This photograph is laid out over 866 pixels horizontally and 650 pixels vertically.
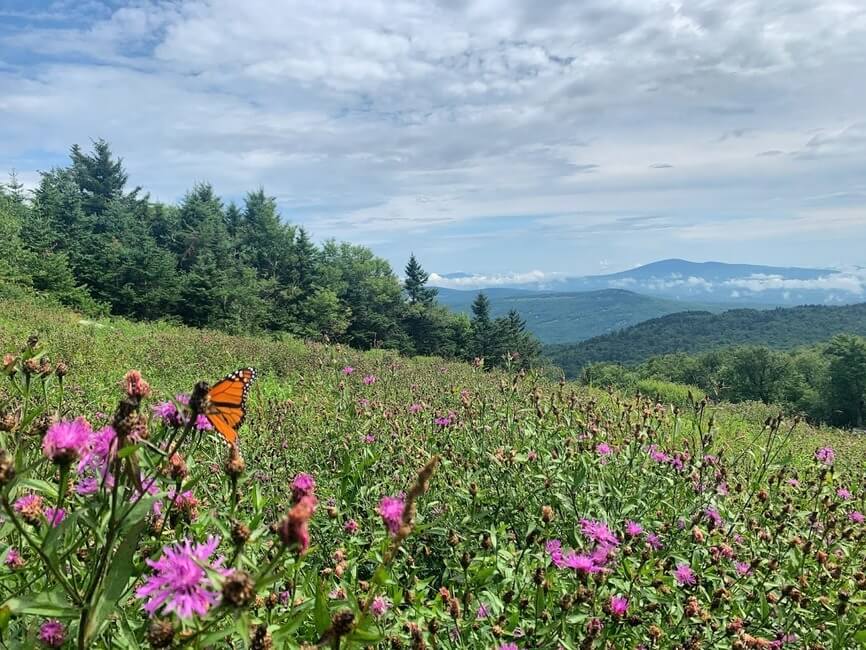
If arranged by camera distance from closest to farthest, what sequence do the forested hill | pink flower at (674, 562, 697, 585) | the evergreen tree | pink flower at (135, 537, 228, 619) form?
pink flower at (135, 537, 228, 619) → pink flower at (674, 562, 697, 585) → the evergreen tree → the forested hill

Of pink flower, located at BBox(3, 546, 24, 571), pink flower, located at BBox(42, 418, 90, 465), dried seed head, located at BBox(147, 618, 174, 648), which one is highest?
pink flower, located at BBox(42, 418, 90, 465)

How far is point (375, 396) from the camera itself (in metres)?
6.19

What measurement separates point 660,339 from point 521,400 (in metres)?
143

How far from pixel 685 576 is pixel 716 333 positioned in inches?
5928

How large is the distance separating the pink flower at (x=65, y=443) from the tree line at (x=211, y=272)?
12588 millimetres

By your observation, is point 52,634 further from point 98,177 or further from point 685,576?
point 98,177

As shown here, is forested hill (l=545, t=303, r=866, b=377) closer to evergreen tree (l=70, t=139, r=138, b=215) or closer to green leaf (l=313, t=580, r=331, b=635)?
evergreen tree (l=70, t=139, r=138, b=215)

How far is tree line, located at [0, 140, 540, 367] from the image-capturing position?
25203 mm

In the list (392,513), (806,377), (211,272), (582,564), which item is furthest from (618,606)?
(806,377)

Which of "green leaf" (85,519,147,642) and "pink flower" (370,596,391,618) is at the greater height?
"green leaf" (85,519,147,642)

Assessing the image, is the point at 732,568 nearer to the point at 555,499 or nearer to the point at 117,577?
the point at 555,499

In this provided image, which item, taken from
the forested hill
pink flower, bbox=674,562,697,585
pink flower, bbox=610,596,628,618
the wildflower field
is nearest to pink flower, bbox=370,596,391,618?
the wildflower field

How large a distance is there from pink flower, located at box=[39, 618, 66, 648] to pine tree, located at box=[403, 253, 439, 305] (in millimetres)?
50650

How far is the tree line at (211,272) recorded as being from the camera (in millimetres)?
25203
